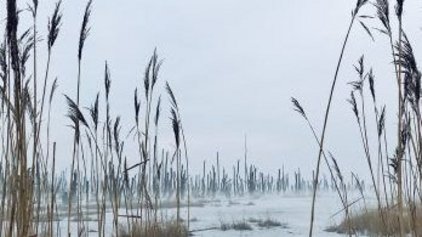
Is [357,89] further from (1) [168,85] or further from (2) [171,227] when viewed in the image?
(2) [171,227]

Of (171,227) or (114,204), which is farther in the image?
(171,227)

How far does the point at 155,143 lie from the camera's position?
4258 millimetres

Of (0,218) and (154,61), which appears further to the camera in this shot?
(154,61)

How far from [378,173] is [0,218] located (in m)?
2.28

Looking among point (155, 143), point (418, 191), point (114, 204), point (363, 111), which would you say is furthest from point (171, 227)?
point (418, 191)

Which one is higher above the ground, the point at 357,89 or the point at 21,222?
the point at 357,89

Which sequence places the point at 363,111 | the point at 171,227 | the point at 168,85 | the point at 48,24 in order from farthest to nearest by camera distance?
the point at 171,227 < the point at 363,111 < the point at 168,85 < the point at 48,24

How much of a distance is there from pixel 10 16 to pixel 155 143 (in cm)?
272

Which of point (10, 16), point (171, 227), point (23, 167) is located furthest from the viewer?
point (171, 227)

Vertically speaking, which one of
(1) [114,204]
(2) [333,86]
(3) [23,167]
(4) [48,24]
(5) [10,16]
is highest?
(4) [48,24]

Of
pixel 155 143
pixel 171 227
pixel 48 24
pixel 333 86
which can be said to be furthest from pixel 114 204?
pixel 171 227

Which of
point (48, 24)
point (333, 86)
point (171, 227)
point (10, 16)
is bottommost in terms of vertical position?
point (171, 227)

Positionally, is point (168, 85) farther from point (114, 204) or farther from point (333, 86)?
point (333, 86)

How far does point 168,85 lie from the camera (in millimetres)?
3100
